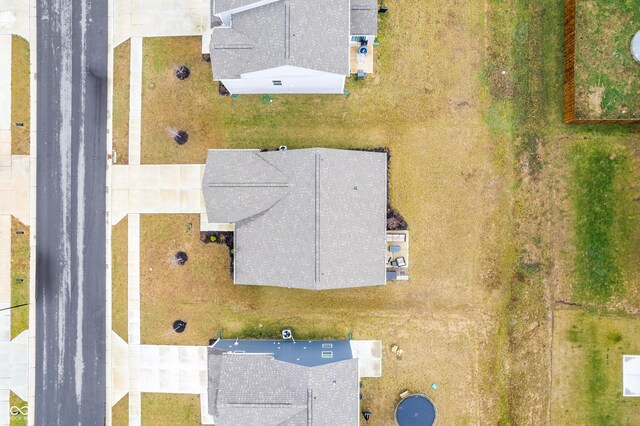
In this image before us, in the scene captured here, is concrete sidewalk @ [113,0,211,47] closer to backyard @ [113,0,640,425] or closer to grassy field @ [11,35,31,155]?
backyard @ [113,0,640,425]

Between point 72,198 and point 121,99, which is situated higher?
point 121,99

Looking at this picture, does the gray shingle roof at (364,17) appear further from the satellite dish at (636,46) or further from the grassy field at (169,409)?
the grassy field at (169,409)

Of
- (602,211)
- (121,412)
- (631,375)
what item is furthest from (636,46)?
(121,412)

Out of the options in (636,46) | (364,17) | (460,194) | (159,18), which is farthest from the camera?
(159,18)

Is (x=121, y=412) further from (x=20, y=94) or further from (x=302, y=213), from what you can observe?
(x=20, y=94)

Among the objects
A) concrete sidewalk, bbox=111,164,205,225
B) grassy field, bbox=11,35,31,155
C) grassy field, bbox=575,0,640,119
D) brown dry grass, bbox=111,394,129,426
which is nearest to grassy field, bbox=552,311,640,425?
grassy field, bbox=575,0,640,119

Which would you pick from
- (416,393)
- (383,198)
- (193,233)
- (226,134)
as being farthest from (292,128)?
(416,393)

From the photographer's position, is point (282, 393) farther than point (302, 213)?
No
